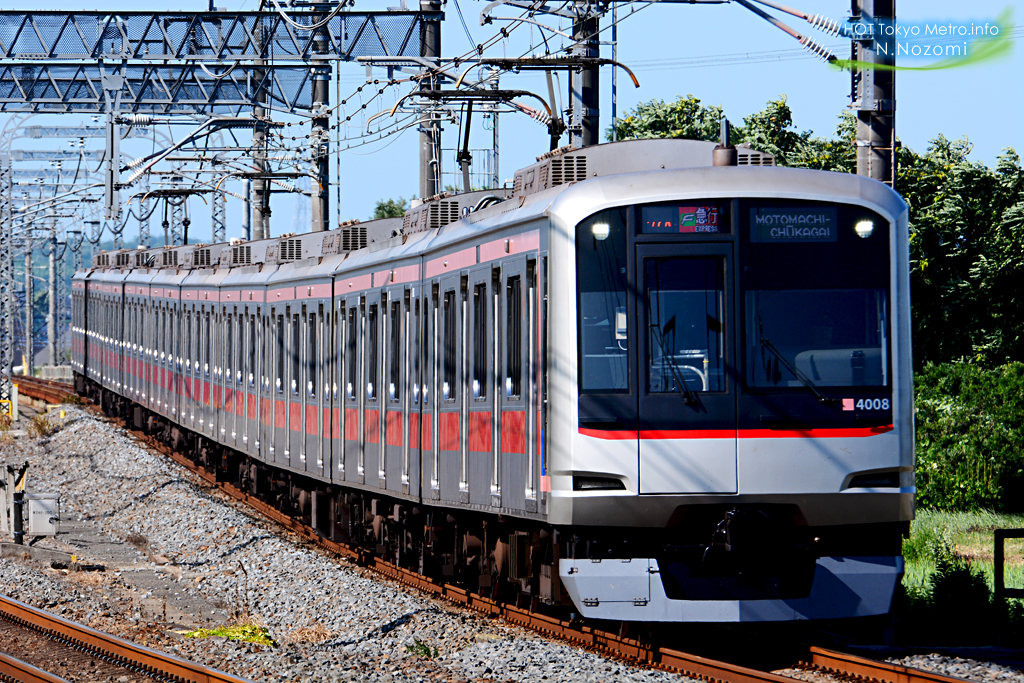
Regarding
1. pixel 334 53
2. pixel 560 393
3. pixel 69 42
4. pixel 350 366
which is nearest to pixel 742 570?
pixel 560 393

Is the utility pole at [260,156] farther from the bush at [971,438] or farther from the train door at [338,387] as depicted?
the train door at [338,387]

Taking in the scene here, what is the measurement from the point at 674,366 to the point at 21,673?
528 centimetres

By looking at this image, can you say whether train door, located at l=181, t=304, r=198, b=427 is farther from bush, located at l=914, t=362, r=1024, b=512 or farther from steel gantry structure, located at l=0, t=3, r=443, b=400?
bush, located at l=914, t=362, r=1024, b=512

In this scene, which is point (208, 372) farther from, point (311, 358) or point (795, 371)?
point (795, 371)

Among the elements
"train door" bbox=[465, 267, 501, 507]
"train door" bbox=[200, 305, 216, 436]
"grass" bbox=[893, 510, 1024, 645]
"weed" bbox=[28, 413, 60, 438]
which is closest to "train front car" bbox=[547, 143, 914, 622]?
"grass" bbox=[893, 510, 1024, 645]

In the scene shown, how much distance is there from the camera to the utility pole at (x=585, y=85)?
51.7 feet

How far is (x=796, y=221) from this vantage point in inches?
374

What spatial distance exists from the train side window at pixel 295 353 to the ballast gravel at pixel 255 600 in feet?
6.19

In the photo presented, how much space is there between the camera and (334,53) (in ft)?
101

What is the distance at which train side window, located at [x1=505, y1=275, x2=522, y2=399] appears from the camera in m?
10.4

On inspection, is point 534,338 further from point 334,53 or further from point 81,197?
point 81,197

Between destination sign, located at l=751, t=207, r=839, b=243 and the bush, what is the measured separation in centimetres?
1516

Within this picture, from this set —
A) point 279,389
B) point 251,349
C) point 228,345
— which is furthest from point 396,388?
point 228,345

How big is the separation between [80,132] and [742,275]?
187 feet
